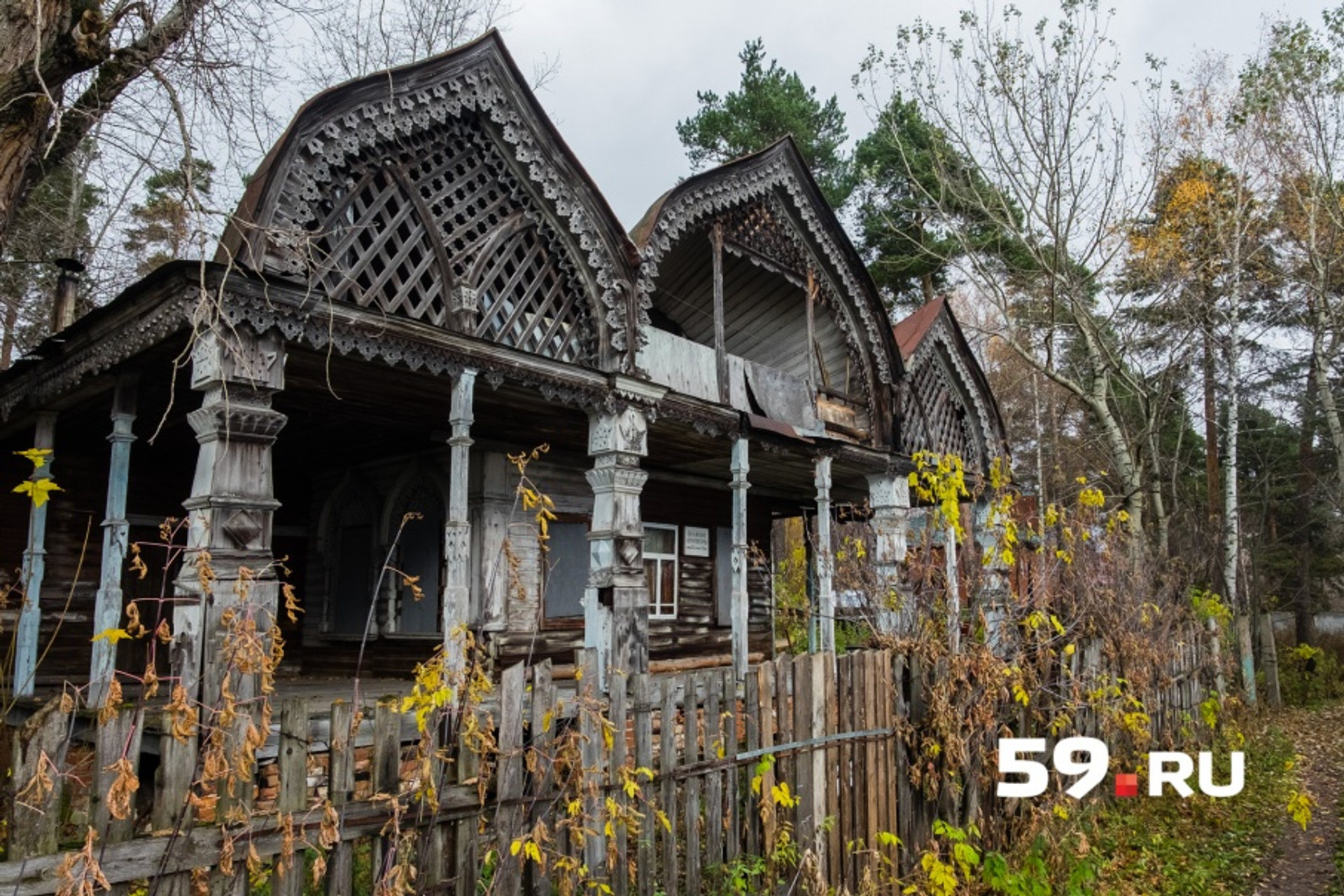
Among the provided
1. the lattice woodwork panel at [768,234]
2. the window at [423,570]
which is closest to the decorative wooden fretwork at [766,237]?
the lattice woodwork panel at [768,234]

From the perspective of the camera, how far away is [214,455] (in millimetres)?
6727

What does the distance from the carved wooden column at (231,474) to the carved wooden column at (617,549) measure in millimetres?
3329

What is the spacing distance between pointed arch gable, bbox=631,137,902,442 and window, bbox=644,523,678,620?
3288mm

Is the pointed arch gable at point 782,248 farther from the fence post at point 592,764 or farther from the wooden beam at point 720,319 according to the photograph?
the fence post at point 592,764

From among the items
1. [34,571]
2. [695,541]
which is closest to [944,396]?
[695,541]

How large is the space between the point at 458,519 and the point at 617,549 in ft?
6.48

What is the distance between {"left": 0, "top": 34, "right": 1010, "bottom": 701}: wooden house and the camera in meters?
7.02

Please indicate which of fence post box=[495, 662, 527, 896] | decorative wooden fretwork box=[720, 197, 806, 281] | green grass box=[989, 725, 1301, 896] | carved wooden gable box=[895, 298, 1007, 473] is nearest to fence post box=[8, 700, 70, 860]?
fence post box=[495, 662, 527, 896]

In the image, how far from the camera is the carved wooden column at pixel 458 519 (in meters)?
7.70

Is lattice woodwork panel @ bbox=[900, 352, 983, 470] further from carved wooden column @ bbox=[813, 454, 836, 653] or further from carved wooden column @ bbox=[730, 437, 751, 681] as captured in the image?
carved wooden column @ bbox=[730, 437, 751, 681]

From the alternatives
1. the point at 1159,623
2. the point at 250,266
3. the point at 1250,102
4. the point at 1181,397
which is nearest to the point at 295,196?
the point at 250,266

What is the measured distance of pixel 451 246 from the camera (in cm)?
877

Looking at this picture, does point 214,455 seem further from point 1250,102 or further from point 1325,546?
point 1325,546

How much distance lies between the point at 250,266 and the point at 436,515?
605 cm
